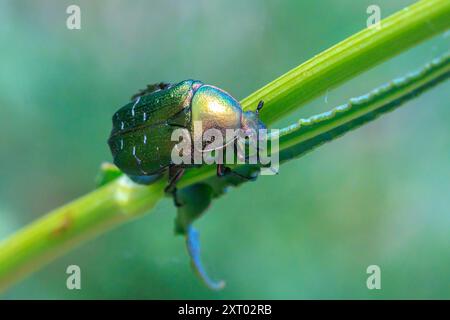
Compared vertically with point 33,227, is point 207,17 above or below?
above

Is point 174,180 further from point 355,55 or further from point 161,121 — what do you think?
point 355,55

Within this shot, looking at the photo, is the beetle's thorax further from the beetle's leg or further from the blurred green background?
the blurred green background

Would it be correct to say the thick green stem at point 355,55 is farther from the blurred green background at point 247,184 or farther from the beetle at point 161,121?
the blurred green background at point 247,184

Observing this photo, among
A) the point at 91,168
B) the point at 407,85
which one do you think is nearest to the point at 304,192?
the point at 91,168

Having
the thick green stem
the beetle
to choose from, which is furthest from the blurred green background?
the thick green stem

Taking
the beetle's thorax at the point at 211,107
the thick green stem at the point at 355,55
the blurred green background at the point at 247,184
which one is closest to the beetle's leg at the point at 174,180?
the beetle's thorax at the point at 211,107

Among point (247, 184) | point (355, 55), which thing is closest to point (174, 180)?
point (355, 55)
